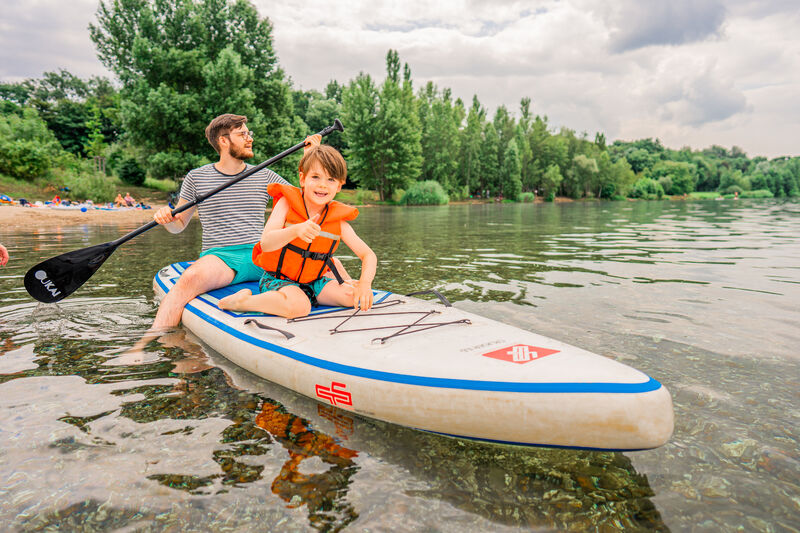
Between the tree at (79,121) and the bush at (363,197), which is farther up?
the tree at (79,121)

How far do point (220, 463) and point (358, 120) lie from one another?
40732 millimetres

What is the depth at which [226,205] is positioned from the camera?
4301 millimetres

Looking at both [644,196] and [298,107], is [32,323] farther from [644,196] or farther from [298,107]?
[644,196]

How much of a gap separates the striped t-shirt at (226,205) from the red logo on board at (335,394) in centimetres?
222

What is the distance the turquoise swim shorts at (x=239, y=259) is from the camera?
13.6 ft

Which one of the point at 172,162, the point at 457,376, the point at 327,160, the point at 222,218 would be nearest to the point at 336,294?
the point at 327,160

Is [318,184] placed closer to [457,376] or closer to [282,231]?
[282,231]

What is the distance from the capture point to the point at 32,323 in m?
4.29

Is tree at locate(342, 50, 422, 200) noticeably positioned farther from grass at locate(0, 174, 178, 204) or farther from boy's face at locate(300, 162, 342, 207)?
boy's face at locate(300, 162, 342, 207)

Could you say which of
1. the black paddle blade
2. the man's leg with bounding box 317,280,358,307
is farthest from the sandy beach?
the man's leg with bounding box 317,280,358,307

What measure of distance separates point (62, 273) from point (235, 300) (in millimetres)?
2228

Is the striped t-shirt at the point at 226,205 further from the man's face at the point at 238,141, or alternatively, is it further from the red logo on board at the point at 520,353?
the red logo on board at the point at 520,353

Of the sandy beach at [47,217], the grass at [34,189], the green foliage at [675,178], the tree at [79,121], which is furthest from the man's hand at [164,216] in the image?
the green foliage at [675,178]

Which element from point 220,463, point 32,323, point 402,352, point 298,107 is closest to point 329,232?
point 402,352
